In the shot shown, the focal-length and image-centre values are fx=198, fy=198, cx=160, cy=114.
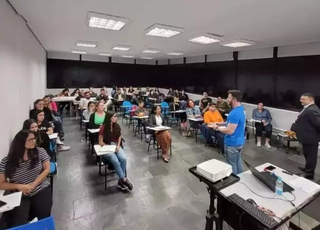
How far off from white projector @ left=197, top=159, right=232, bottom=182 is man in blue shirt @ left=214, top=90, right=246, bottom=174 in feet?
3.04

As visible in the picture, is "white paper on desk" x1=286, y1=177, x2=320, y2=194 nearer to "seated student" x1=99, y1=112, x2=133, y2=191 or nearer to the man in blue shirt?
the man in blue shirt

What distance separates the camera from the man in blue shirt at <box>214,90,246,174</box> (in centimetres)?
286

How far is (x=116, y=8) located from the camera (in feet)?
9.94

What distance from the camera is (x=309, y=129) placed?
3736mm

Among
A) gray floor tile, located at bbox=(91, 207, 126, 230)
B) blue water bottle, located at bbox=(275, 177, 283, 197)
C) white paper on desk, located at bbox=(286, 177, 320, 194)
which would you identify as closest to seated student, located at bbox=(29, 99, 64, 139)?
gray floor tile, located at bbox=(91, 207, 126, 230)

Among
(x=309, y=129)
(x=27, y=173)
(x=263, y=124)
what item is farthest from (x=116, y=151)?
(x=263, y=124)

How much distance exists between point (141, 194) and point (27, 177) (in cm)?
168

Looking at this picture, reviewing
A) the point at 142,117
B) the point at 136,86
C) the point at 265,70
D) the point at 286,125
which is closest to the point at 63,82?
the point at 136,86

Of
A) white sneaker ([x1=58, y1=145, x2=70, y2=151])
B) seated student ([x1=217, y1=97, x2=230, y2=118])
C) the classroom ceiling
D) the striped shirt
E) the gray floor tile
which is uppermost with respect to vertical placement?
the classroom ceiling

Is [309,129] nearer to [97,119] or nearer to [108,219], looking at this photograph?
[108,219]

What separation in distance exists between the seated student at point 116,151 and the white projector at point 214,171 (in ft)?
5.93

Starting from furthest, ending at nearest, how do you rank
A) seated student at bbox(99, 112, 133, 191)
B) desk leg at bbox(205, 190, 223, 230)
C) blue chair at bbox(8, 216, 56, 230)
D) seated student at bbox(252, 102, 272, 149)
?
seated student at bbox(252, 102, 272, 149) < seated student at bbox(99, 112, 133, 191) < desk leg at bbox(205, 190, 223, 230) < blue chair at bbox(8, 216, 56, 230)

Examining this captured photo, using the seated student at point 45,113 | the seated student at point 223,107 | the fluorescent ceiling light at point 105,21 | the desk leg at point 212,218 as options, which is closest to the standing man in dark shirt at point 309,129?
the desk leg at point 212,218

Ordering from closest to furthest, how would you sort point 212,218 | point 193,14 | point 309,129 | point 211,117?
point 212,218 → point 193,14 → point 309,129 → point 211,117
